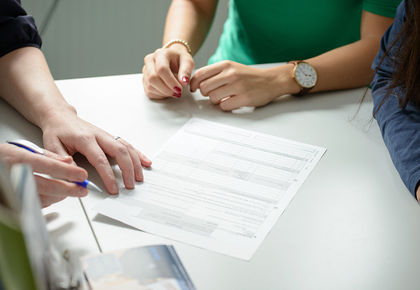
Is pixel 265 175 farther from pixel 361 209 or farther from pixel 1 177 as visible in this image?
pixel 1 177

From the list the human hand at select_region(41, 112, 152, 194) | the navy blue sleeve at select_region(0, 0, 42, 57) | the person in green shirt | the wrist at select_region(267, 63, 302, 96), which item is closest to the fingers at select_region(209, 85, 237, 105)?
the person in green shirt

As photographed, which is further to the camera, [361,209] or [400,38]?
[400,38]

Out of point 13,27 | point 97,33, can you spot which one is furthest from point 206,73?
point 97,33

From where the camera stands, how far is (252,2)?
1335 millimetres

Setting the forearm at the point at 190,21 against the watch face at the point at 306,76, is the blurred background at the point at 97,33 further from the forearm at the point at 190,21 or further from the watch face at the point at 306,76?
the watch face at the point at 306,76

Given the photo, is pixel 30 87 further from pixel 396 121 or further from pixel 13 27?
pixel 396 121

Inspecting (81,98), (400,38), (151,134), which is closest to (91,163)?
(151,134)

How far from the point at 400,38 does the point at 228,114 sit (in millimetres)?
371

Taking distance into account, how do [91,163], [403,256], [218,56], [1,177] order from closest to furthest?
[1,177] → [403,256] → [91,163] → [218,56]

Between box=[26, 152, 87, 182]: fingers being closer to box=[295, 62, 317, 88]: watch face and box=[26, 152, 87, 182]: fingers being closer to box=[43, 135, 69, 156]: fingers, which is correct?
box=[43, 135, 69, 156]: fingers

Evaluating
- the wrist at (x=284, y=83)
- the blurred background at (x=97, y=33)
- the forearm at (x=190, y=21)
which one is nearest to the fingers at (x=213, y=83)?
the wrist at (x=284, y=83)

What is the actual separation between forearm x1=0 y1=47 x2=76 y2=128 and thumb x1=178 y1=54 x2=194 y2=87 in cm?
24

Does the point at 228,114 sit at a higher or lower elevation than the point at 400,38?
lower

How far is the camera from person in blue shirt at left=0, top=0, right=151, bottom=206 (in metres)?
0.64
